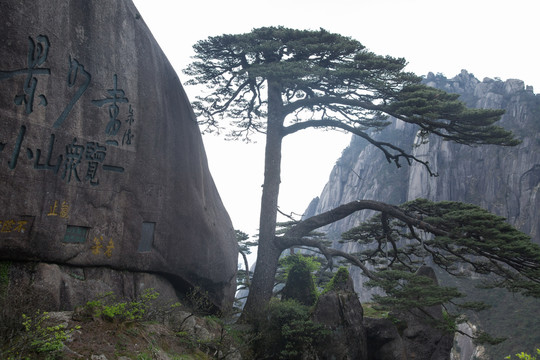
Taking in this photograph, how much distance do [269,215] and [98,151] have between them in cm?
629

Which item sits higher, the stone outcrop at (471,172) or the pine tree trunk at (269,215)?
the stone outcrop at (471,172)

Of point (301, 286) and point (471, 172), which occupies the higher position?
point (471, 172)

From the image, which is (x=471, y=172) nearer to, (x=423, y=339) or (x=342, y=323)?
(x=423, y=339)

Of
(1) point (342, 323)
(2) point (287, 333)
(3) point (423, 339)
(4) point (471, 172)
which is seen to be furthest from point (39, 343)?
(4) point (471, 172)

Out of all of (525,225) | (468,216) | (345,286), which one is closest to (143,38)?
Result: (345,286)

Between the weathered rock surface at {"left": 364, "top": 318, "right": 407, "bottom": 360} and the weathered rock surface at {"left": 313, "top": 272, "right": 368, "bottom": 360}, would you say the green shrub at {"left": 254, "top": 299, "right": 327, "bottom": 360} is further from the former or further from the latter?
the weathered rock surface at {"left": 364, "top": 318, "right": 407, "bottom": 360}

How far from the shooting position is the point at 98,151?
25.2 ft

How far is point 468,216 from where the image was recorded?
32.7ft

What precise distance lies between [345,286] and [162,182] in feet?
18.1

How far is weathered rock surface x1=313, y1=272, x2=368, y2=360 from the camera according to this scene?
9.51m

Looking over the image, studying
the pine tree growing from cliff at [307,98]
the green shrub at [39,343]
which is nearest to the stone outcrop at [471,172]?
the pine tree growing from cliff at [307,98]

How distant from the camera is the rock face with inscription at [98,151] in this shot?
657cm

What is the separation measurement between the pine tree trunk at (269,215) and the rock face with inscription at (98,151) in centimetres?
151

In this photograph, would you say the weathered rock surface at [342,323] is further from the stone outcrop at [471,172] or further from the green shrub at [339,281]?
the stone outcrop at [471,172]
